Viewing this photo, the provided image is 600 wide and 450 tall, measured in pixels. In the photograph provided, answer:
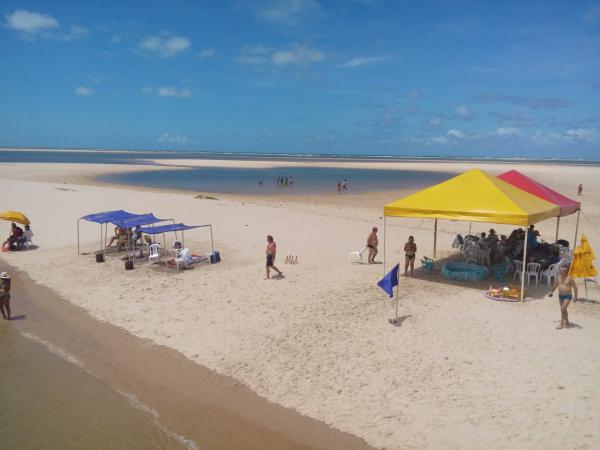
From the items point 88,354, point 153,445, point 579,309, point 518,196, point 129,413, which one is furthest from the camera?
point 518,196

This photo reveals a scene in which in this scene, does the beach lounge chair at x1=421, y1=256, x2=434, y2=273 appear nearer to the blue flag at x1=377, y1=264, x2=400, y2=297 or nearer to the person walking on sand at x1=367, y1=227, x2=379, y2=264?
the person walking on sand at x1=367, y1=227, x2=379, y2=264

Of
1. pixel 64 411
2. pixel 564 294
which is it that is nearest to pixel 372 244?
pixel 564 294

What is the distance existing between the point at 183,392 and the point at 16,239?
11.9m

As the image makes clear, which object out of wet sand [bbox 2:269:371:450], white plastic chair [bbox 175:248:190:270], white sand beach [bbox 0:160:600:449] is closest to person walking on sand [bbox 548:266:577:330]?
white sand beach [bbox 0:160:600:449]

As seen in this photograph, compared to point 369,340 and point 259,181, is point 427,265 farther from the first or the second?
point 259,181

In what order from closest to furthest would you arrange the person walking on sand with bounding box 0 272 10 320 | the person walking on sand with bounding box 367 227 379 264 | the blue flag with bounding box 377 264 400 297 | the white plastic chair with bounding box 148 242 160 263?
the blue flag with bounding box 377 264 400 297 → the person walking on sand with bounding box 0 272 10 320 → the person walking on sand with bounding box 367 227 379 264 → the white plastic chair with bounding box 148 242 160 263

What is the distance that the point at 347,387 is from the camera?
6.36 meters

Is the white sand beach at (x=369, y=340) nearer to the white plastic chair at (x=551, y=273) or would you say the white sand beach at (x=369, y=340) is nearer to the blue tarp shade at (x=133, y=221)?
the white plastic chair at (x=551, y=273)

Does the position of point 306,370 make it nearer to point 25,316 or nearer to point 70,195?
point 25,316

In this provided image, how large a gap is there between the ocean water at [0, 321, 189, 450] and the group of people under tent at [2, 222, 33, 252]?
8.80m

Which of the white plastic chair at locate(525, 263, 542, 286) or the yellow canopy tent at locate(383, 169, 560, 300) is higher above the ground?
the yellow canopy tent at locate(383, 169, 560, 300)

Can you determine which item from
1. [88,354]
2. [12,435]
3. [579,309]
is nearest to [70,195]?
[88,354]

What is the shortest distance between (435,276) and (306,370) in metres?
5.92

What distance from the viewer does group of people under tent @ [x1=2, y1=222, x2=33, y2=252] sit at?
15.2 m
